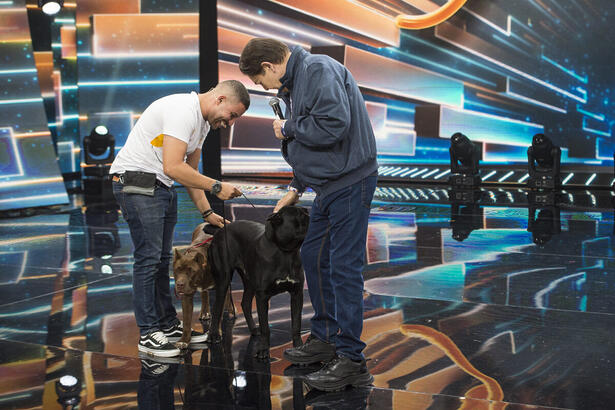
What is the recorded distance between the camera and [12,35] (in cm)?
988

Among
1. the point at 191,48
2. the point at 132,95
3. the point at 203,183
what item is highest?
the point at 191,48

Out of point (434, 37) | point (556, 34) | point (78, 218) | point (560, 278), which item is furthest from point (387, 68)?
point (560, 278)

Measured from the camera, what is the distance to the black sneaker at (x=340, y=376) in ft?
9.58

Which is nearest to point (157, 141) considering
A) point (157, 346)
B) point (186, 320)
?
point (186, 320)

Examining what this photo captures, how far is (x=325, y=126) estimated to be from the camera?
2.80 m

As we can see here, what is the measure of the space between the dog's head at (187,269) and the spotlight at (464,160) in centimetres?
1032

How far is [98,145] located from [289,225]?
980 centimetres

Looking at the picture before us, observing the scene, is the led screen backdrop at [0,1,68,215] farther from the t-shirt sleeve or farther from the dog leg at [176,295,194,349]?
the t-shirt sleeve

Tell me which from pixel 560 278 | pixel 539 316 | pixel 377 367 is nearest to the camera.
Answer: pixel 377 367

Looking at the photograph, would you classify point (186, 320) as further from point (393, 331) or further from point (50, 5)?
point (50, 5)

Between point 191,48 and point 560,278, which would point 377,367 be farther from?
point 191,48

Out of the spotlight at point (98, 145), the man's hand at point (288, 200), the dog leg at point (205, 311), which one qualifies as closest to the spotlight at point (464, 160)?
the spotlight at point (98, 145)

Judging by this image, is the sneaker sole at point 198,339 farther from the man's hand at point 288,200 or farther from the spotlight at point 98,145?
the spotlight at point 98,145

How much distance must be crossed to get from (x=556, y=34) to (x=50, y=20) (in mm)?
11019
